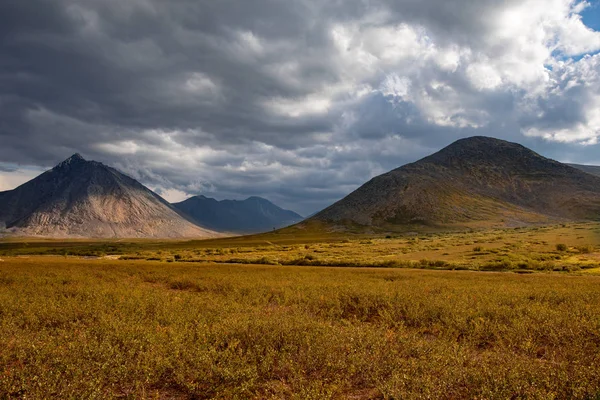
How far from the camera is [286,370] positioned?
41.4 ft

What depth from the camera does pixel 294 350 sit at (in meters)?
13.6

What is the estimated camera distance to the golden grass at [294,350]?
35.4 ft

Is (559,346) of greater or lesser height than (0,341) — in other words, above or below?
below

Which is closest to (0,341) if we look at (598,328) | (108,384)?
(108,384)

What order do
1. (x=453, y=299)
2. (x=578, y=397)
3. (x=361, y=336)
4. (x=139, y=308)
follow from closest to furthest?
1. (x=578, y=397)
2. (x=361, y=336)
3. (x=139, y=308)
4. (x=453, y=299)

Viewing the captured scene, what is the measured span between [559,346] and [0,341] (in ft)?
74.1

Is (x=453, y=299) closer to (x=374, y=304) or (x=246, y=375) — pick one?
(x=374, y=304)

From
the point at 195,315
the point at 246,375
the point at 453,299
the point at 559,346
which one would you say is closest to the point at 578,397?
the point at 559,346

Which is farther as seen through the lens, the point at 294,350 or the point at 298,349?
the point at 298,349

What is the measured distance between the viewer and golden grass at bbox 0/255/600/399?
35.4 feet

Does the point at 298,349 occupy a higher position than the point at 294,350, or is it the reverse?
the point at 294,350

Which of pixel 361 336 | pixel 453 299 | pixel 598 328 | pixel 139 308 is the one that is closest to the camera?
pixel 361 336

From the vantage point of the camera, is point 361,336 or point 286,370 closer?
point 286,370

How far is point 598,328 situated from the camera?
16.9 metres
